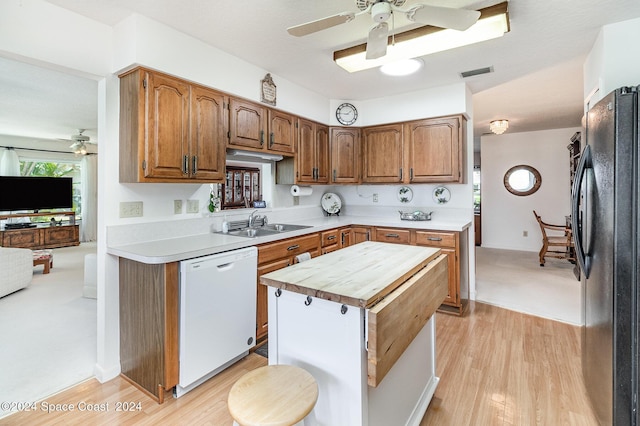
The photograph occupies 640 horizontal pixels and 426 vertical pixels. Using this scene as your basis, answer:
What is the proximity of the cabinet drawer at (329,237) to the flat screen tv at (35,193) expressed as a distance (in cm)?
706

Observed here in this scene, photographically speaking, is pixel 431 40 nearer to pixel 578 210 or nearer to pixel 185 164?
pixel 578 210

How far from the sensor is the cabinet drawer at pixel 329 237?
333 cm

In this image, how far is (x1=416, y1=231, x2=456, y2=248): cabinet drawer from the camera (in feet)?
10.4

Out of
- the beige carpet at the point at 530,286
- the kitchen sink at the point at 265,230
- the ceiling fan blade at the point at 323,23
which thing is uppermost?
the ceiling fan blade at the point at 323,23

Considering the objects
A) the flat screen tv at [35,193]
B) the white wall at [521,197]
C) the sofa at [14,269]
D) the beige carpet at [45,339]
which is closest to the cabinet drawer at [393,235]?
the beige carpet at [45,339]

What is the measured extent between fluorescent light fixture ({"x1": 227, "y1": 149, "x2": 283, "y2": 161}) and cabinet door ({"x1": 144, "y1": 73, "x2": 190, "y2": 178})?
55 centimetres

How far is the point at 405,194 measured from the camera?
4113 mm

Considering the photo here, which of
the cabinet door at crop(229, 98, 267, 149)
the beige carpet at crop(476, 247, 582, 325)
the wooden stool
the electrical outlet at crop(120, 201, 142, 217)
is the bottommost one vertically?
the beige carpet at crop(476, 247, 582, 325)

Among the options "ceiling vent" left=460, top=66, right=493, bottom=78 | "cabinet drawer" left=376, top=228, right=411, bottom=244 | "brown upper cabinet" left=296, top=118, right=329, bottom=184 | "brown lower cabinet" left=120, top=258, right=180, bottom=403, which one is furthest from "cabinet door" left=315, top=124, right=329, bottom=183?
"brown lower cabinet" left=120, top=258, right=180, bottom=403

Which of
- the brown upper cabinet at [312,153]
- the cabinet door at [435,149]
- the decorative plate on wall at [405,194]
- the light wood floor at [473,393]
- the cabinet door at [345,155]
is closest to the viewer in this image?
the light wood floor at [473,393]

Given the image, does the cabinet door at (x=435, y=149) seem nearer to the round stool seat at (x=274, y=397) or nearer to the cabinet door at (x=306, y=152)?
the cabinet door at (x=306, y=152)

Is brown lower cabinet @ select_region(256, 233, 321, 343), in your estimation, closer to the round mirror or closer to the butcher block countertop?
the butcher block countertop

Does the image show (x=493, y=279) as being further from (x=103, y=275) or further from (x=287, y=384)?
(x=103, y=275)

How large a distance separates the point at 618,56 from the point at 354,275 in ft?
8.29
